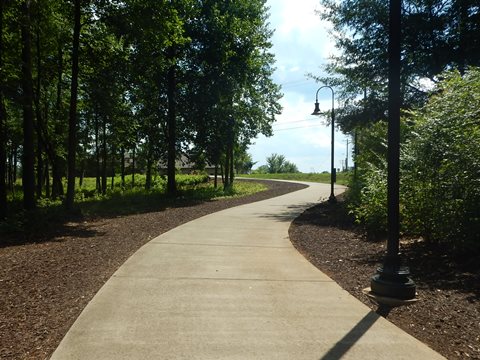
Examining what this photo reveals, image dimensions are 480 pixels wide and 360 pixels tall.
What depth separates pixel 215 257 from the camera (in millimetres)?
7906

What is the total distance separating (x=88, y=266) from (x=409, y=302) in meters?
4.92

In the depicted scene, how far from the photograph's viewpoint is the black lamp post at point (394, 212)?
5371mm

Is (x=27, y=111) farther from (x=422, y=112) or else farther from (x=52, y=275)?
(x=422, y=112)

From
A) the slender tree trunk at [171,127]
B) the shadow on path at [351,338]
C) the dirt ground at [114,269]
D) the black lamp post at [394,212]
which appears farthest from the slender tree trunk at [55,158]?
the shadow on path at [351,338]

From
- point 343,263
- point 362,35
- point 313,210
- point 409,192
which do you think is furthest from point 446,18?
point 343,263

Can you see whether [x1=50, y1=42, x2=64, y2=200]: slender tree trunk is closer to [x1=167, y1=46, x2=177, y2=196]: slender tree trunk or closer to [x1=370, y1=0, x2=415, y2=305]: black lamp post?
[x1=167, y1=46, x2=177, y2=196]: slender tree trunk

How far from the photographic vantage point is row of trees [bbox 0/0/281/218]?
1565 centimetres

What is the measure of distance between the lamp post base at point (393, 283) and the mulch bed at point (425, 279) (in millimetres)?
170

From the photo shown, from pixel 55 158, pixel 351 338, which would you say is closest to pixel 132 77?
pixel 55 158

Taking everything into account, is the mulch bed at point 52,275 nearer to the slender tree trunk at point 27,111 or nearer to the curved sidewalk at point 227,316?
the curved sidewalk at point 227,316

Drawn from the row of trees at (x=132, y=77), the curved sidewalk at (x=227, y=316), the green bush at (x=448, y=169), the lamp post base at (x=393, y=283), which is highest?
the row of trees at (x=132, y=77)

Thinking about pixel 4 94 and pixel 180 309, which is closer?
pixel 180 309

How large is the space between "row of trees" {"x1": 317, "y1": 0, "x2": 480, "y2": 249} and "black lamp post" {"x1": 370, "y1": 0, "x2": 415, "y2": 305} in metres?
1.85

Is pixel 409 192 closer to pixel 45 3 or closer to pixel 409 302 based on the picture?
pixel 409 302
